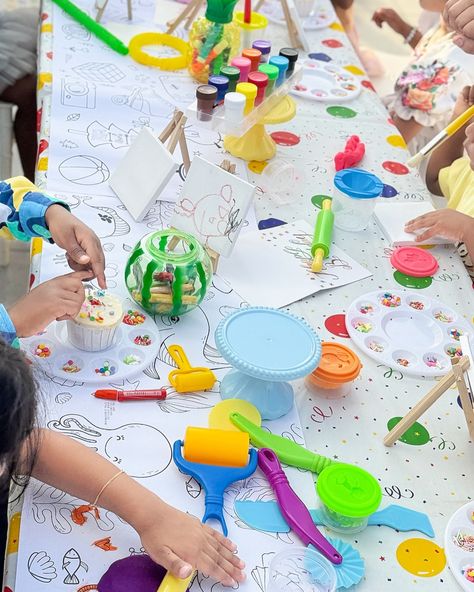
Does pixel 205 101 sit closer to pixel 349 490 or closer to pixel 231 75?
pixel 231 75

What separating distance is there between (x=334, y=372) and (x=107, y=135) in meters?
0.74

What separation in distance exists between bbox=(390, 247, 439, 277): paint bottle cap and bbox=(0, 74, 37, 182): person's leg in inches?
43.3

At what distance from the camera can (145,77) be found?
1.74 m

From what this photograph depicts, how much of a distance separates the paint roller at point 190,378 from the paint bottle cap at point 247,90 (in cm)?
58

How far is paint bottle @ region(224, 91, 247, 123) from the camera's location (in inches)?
54.6

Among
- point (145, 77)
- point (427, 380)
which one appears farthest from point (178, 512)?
point (145, 77)

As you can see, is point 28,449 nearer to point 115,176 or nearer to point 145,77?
point 115,176

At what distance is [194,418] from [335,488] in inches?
7.9

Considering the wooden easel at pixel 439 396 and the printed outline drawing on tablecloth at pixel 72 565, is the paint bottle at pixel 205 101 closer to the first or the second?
the wooden easel at pixel 439 396

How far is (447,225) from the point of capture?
1373 mm

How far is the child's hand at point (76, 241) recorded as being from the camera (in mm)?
1134

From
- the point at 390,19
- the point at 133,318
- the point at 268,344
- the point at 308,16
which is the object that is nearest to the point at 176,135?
the point at 133,318

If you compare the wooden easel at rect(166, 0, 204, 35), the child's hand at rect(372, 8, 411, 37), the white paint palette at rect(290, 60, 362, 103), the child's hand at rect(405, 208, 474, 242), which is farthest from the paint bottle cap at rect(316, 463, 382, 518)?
the child's hand at rect(372, 8, 411, 37)

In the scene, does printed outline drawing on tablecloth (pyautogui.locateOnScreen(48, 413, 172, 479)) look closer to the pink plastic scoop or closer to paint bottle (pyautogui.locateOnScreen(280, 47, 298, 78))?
the pink plastic scoop
